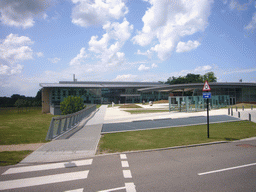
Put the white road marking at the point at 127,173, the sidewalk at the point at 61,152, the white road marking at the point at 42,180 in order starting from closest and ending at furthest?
the white road marking at the point at 42,180 < the white road marking at the point at 127,173 < the sidewalk at the point at 61,152

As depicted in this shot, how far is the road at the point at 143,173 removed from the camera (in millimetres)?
4395

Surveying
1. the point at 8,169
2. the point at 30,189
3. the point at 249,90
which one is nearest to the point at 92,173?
the point at 30,189

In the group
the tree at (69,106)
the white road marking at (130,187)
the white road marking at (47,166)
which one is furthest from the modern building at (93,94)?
the white road marking at (130,187)

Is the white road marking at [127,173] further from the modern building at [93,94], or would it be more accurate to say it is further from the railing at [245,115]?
the modern building at [93,94]

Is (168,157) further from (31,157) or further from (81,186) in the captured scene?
(31,157)

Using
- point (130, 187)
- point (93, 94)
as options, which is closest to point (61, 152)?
point (130, 187)

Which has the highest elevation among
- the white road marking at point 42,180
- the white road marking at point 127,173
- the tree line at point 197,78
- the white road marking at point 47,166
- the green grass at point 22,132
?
the tree line at point 197,78

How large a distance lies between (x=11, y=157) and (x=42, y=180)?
9.79 feet

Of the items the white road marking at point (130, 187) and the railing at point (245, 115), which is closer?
the white road marking at point (130, 187)

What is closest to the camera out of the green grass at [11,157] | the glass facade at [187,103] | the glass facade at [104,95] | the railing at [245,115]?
the green grass at [11,157]

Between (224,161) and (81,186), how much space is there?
184 inches

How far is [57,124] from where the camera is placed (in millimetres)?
10953

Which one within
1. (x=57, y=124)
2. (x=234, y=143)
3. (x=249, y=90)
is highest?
(x=249, y=90)

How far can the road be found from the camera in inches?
173
